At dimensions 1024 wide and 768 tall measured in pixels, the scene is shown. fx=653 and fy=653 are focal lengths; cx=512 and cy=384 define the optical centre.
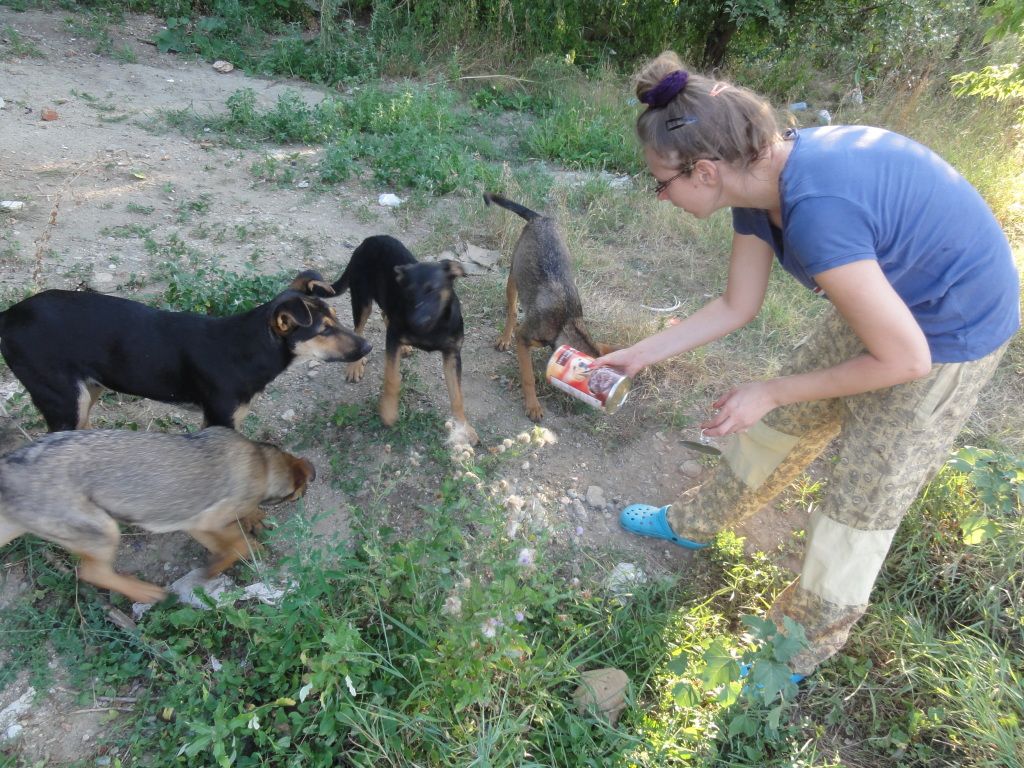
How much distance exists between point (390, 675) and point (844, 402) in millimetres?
2164

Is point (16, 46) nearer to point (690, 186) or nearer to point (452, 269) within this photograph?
point (452, 269)

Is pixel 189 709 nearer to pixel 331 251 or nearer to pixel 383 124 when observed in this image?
pixel 331 251

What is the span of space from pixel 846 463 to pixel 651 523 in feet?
4.06

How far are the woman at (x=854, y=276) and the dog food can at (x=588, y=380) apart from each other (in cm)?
60

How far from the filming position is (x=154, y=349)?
3529 millimetres

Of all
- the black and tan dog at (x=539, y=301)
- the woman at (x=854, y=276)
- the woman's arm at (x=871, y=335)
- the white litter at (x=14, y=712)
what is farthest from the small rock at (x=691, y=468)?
the white litter at (x=14, y=712)

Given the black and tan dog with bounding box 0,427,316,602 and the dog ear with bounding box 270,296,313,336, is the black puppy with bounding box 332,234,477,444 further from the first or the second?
the black and tan dog with bounding box 0,427,316,602

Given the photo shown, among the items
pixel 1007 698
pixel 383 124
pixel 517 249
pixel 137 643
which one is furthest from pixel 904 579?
pixel 383 124

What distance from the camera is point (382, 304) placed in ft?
14.5

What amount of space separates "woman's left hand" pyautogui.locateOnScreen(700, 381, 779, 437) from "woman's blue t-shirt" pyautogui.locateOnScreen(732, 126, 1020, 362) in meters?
0.42

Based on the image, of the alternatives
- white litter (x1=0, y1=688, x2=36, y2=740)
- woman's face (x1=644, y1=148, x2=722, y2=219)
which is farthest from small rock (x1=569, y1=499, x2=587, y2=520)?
white litter (x1=0, y1=688, x2=36, y2=740)

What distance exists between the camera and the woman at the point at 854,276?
197cm

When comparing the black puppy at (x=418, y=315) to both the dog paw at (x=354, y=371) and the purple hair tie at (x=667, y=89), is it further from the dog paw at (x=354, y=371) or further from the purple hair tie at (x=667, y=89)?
the purple hair tie at (x=667, y=89)

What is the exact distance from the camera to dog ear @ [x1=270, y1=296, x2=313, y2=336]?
11.8 feet
